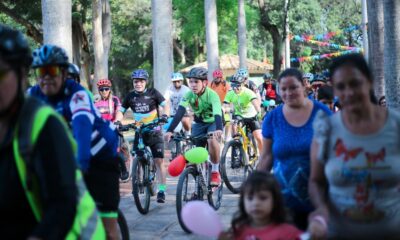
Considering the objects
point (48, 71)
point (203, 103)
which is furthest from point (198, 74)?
point (48, 71)

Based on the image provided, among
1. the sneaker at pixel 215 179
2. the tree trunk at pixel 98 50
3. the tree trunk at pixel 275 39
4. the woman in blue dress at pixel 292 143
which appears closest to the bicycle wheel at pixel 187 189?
the sneaker at pixel 215 179

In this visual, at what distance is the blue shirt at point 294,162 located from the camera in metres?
4.49

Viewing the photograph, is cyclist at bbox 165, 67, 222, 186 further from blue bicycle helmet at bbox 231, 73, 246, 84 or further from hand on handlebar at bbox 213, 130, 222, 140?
blue bicycle helmet at bbox 231, 73, 246, 84

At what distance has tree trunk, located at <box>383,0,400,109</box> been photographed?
34.5ft

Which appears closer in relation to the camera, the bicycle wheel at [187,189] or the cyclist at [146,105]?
the bicycle wheel at [187,189]

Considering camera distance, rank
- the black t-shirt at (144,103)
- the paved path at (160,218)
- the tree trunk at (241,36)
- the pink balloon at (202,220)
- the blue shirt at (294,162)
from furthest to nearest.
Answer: the tree trunk at (241,36) < the black t-shirt at (144,103) < the paved path at (160,218) < the blue shirt at (294,162) < the pink balloon at (202,220)

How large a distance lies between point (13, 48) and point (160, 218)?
23.1 feet

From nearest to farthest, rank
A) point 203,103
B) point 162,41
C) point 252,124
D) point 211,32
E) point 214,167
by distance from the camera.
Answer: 1. point 214,167
2. point 203,103
3. point 252,124
4. point 162,41
5. point 211,32

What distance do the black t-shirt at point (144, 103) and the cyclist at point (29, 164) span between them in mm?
8495

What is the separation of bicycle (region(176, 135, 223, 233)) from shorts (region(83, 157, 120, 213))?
130 inches

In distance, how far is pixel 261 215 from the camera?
3738mm

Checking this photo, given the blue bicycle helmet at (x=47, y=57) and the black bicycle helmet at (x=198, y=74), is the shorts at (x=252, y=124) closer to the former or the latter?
the black bicycle helmet at (x=198, y=74)

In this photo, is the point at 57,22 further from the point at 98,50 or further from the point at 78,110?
the point at 98,50

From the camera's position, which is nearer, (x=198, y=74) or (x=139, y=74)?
→ (x=198, y=74)
